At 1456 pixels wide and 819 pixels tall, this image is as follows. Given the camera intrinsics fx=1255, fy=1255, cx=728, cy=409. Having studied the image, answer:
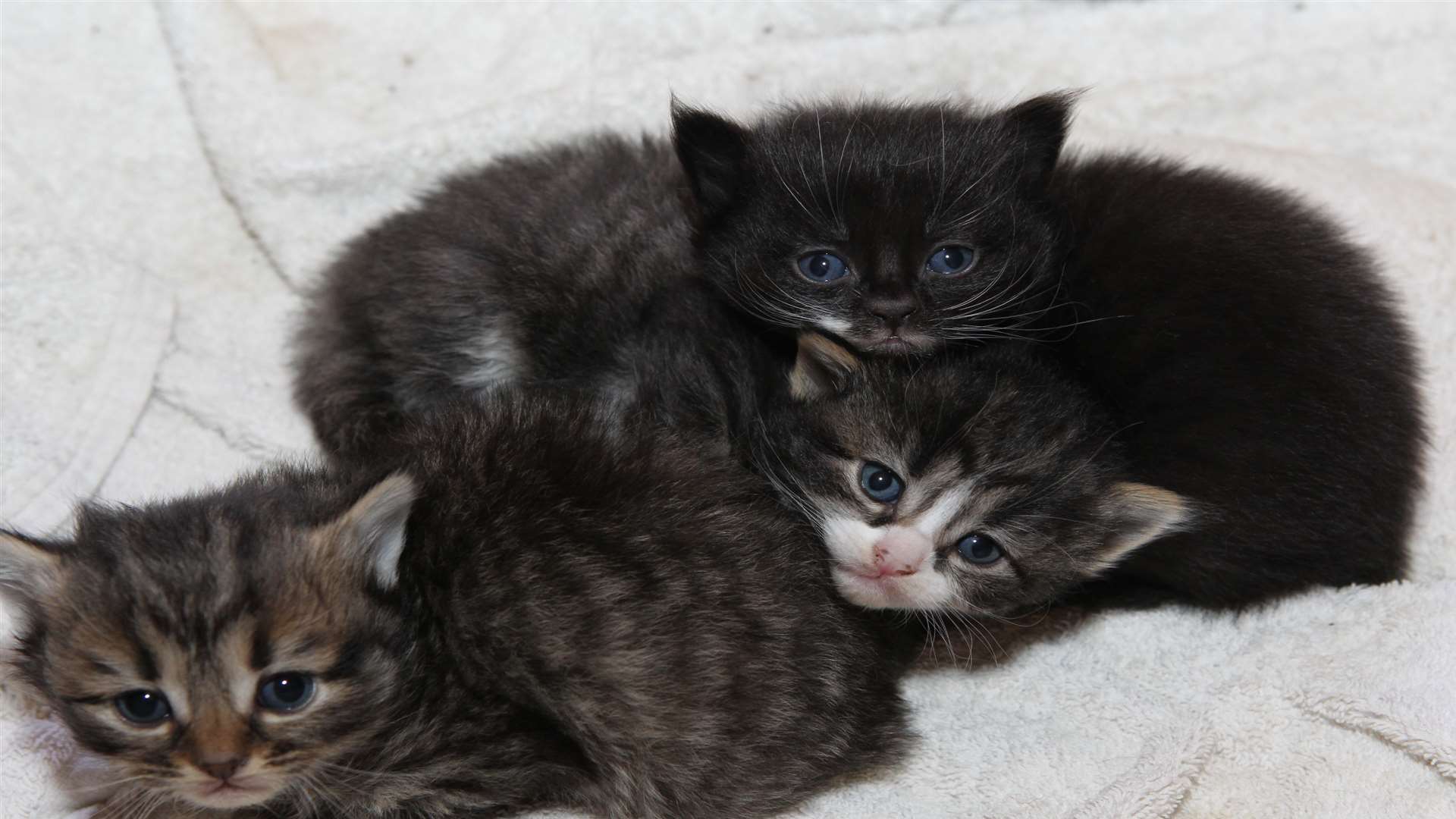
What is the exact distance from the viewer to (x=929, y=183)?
2.19 m

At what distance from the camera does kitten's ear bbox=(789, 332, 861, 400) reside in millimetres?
2146

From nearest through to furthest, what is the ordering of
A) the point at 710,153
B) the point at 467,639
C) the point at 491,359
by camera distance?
the point at 467,639 < the point at 710,153 < the point at 491,359

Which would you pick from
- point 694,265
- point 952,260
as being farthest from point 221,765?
point 952,260

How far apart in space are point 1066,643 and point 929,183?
0.91 metres

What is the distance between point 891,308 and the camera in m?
2.11

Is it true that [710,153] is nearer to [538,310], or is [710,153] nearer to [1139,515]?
[538,310]

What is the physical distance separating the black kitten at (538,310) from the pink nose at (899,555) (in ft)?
1.22

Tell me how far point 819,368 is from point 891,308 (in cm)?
18

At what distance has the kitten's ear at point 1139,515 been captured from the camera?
2066 millimetres

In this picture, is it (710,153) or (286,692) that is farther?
(710,153)

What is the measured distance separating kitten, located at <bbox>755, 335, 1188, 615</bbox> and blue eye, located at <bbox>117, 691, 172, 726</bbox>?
995mm

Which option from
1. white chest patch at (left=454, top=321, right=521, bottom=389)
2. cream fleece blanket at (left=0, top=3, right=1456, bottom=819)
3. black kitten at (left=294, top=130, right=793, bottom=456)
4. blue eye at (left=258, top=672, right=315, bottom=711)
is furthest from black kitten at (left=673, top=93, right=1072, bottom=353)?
blue eye at (left=258, top=672, right=315, bottom=711)

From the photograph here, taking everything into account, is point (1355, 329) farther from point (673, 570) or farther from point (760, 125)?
point (673, 570)

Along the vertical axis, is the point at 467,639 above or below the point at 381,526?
below
